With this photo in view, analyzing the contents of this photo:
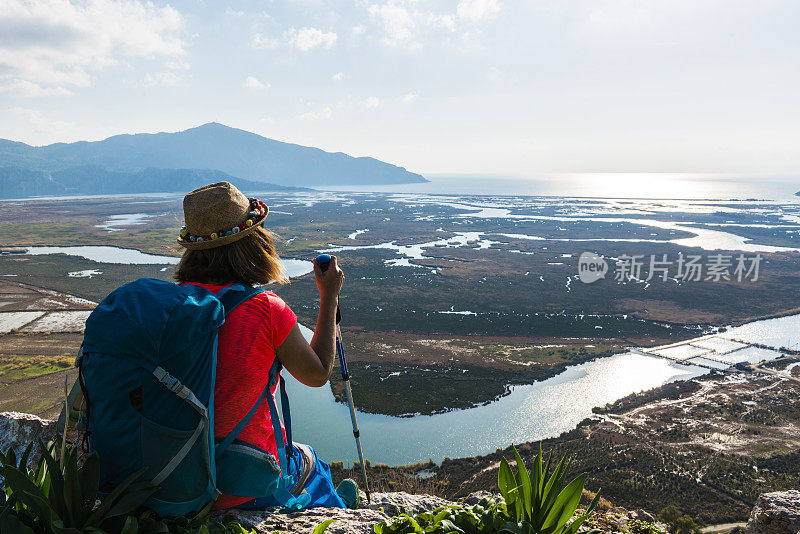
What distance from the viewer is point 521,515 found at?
203cm

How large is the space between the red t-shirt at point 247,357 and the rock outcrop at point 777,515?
14.5 ft

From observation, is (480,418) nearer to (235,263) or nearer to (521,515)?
(521,515)

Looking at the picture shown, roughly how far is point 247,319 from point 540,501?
5.18 feet

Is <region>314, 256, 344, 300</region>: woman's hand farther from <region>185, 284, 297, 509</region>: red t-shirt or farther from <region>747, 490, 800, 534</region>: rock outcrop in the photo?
<region>747, 490, 800, 534</region>: rock outcrop

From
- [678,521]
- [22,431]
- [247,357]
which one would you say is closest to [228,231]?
[247,357]

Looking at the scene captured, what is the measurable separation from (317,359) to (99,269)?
222 feet

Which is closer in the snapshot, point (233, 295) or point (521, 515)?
point (233, 295)

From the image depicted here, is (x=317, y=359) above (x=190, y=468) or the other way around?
above

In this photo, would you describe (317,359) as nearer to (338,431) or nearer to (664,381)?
(338,431)

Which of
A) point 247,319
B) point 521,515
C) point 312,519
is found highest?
point 247,319

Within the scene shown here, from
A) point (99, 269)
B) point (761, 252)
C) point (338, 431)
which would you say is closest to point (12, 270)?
point (99, 269)

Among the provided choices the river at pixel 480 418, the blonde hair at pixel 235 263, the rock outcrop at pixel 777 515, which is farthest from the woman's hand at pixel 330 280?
the river at pixel 480 418

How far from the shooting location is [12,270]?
56.4m

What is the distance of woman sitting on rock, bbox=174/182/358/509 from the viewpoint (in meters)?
1.78
